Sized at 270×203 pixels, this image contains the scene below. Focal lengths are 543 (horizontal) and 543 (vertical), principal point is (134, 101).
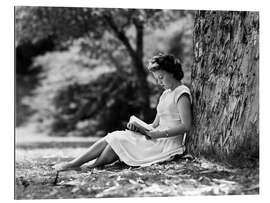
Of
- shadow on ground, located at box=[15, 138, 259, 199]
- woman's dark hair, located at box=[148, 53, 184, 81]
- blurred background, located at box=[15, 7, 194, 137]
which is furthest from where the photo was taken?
blurred background, located at box=[15, 7, 194, 137]

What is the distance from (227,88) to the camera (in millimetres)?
4719

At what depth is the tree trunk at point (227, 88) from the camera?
4.64 m

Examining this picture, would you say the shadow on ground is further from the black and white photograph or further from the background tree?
the background tree

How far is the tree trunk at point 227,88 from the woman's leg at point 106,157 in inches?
27.6

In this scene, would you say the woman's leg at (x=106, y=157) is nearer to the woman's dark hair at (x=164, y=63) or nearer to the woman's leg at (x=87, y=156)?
the woman's leg at (x=87, y=156)

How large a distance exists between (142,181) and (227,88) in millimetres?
1111

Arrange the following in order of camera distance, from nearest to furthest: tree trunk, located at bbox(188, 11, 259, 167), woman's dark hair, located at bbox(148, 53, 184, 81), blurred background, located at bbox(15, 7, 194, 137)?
1. tree trunk, located at bbox(188, 11, 259, 167)
2. woman's dark hair, located at bbox(148, 53, 184, 81)
3. blurred background, located at bbox(15, 7, 194, 137)

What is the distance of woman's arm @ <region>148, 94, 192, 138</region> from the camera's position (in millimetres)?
4680

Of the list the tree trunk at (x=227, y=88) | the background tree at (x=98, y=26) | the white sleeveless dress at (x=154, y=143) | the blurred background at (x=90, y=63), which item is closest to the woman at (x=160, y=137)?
the white sleeveless dress at (x=154, y=143)

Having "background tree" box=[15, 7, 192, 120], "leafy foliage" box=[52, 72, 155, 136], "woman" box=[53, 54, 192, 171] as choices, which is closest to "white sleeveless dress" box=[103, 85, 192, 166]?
"woman" box=[53, 54, 192, 171]

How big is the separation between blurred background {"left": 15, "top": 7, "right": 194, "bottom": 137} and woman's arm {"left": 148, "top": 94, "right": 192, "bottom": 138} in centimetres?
347
